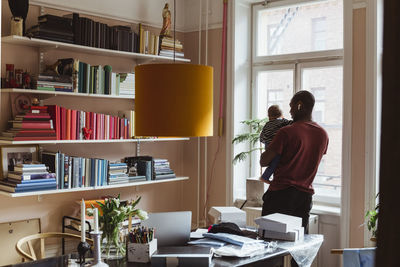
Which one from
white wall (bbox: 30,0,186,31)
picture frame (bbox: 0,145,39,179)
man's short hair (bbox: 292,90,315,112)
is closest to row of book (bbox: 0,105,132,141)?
picture frame (bbox: 0,145,39,179)

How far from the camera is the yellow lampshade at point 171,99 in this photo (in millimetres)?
2311

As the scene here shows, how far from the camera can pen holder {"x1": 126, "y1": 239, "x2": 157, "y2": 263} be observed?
2318 millimetres

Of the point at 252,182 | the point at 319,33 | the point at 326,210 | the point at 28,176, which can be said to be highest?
the point at 319,33

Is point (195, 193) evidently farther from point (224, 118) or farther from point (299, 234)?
point (299, 234)

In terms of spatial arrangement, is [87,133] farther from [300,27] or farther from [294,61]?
[300,27]

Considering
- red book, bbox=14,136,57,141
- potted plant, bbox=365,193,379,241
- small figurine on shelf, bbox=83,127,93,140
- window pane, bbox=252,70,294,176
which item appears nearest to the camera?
potted plant, bbox=365,193,379,241

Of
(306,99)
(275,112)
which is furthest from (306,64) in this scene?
(306,99)

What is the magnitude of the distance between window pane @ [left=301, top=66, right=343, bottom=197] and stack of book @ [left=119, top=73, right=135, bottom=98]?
1752 mm

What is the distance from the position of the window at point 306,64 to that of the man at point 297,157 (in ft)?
3.62

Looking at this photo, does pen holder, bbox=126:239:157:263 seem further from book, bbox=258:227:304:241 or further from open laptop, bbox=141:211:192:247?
book, bbox=258:227:304:241

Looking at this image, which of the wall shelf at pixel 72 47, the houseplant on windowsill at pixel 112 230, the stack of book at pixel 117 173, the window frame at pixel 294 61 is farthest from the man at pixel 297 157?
the wall shelf at pixel 72 47

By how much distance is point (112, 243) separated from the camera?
8.05 feet

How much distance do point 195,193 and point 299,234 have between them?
256 centimetres

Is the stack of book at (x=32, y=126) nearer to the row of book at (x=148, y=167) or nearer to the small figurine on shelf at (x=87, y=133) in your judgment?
the small figurine on shelf at (x=87, y=133)
